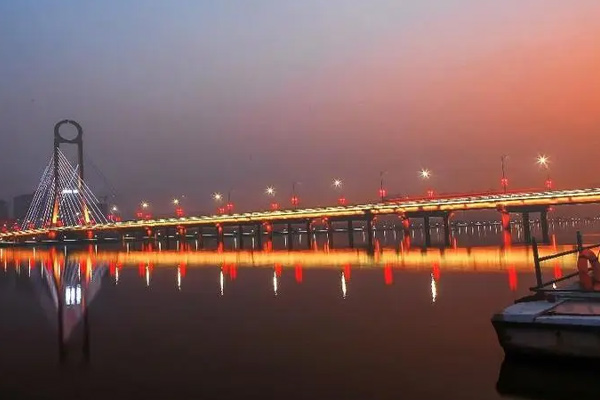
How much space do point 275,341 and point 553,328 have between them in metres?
9.24

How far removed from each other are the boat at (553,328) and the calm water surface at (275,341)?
633mm

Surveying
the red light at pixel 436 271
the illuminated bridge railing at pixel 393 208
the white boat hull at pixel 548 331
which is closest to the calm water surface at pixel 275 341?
the white boat hull at pixel 548 331

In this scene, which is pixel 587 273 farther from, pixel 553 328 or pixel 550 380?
pixel 550 380

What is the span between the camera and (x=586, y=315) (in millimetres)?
13555

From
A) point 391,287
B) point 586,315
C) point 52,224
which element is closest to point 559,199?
point 391,287

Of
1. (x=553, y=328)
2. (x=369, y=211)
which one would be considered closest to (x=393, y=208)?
(x=369, y=211)

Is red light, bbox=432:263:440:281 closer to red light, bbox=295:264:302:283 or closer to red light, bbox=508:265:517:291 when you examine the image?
red light, bbox=508:265:517:291

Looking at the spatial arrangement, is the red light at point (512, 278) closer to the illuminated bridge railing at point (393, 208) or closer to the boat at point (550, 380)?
the boat at point (550, 380)

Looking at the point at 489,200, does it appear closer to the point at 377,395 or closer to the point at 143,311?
the point at 143,311

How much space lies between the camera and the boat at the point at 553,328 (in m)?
13.2

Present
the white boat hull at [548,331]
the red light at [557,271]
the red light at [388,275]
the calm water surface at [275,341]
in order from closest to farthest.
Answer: the white boat hull at [548,331] < the calm water surface at [275,341] < the red light at [557,271] < the red light at [388,275]

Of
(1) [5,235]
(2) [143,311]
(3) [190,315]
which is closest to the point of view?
(3) [190,315]

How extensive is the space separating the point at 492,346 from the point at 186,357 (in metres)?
8.95

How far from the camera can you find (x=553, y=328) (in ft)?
44.3
